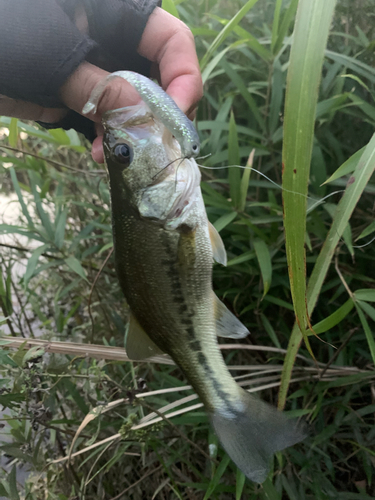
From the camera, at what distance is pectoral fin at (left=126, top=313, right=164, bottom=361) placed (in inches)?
32.4

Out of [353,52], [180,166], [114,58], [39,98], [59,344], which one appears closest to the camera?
[180,166]

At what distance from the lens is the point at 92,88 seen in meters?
0.78

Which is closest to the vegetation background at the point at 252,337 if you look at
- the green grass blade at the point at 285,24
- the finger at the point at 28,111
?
the green grass blade at the point at 285,24

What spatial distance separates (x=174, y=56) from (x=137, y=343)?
681 mm

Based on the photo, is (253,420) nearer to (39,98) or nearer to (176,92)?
(176,92)

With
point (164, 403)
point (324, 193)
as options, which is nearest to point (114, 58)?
point (324, 193)

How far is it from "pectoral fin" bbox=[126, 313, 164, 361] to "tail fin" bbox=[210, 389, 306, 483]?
21cm

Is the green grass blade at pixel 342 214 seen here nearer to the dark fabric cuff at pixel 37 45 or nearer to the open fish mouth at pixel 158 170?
the open fish mouth at pixel 158 170

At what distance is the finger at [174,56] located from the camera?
0.77 metres

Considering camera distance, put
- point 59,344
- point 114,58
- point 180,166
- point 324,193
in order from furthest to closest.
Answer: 1. point 324,193
2. point 59,344
3. point 114,58
4. point 180,166

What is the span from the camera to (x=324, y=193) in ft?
3.95

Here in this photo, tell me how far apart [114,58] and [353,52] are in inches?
35.9

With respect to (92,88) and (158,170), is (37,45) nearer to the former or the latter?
(92,88)

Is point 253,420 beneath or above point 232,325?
beneath
